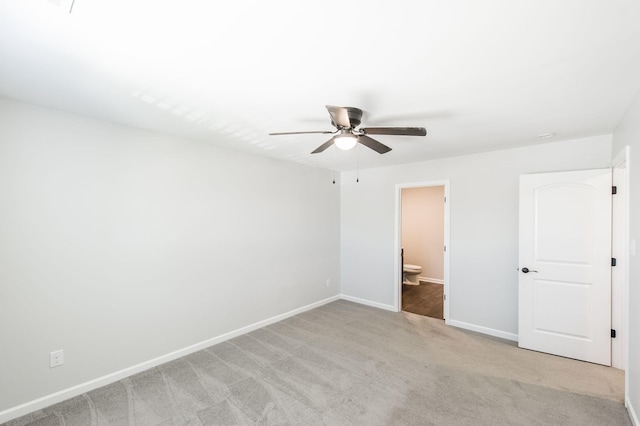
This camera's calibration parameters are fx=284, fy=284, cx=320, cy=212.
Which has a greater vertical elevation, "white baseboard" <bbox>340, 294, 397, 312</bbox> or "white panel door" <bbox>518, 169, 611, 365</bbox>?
"white panel door" <bbox>518, 169, 611, 365</bbox>

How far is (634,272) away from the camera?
6.82 feet

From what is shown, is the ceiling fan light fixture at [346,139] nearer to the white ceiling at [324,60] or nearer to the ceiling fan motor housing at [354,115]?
the ceiling fan motor housing at [354,115]

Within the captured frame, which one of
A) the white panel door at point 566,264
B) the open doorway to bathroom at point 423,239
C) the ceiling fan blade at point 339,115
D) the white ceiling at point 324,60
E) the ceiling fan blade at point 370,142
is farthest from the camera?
the open doorway to bathroom at point 423,239

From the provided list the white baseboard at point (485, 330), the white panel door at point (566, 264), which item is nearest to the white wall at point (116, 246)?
the white baseboard at point (485, 330)

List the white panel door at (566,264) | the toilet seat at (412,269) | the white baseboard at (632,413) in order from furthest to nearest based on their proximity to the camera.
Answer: the toilet seat at (412,269) < the white panel door at (566,264) < the white baseboard at (632,413)

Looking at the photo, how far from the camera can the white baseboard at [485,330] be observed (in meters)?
3.55

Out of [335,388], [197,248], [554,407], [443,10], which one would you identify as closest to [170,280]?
[197,248]

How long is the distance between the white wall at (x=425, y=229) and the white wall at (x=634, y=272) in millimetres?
4299

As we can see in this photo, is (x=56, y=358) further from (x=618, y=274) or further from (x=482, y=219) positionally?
(x=618, y=274)

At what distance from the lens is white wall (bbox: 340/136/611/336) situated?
132 inches

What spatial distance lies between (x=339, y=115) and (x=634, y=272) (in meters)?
2.43

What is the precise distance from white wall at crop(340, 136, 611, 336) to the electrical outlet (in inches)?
157

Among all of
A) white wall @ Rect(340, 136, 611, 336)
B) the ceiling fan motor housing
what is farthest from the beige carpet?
the ceiling fan motor housing

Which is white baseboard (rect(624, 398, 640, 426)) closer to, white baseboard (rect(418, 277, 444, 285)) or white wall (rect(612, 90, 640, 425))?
white wall (rect(612, 90, 640, 425))
